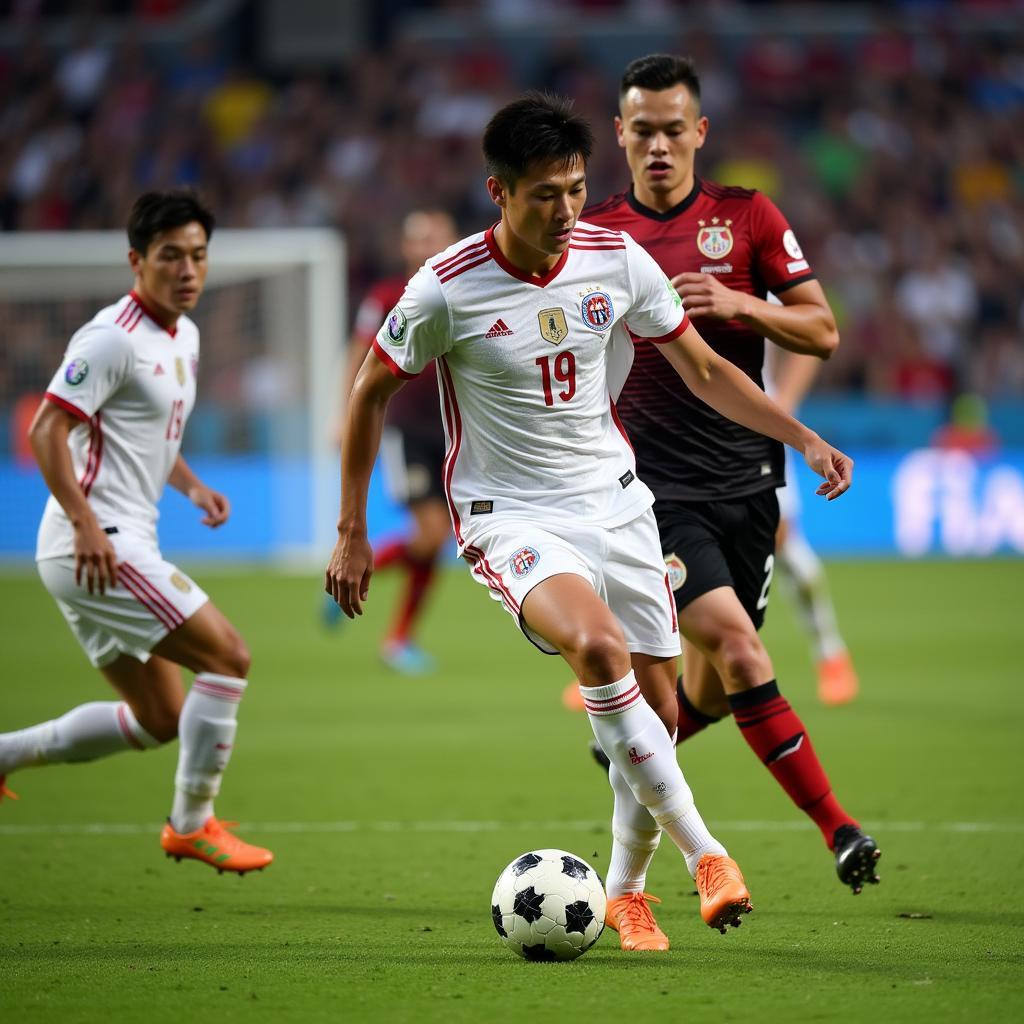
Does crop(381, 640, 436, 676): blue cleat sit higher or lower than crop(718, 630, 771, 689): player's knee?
lower

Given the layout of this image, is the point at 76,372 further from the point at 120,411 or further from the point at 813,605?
the point at 813,605

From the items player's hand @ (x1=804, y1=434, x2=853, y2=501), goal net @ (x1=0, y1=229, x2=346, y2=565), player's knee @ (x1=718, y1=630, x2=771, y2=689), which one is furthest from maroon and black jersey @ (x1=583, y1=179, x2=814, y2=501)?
goal net @ (x1=0, y1=229, x2=346, y2=565)

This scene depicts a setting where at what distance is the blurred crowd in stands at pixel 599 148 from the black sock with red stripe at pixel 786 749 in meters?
14.5

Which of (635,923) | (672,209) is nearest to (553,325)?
(672,209)

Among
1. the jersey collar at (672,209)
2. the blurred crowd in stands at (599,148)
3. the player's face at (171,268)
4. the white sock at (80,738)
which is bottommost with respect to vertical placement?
the white sock at (80,738)

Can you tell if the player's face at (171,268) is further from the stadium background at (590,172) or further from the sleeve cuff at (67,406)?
the stadium background at (590,172)

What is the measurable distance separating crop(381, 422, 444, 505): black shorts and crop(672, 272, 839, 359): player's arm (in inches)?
241

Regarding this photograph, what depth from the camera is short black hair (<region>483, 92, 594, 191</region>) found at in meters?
4.48

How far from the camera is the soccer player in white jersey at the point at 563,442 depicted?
177 inches

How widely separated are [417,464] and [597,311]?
6.87 meters

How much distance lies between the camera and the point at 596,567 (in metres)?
4.70

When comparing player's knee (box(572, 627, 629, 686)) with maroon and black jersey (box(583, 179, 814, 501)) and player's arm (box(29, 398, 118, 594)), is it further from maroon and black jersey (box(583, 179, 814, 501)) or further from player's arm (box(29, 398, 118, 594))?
player's arm (box(29, 398, 118, 594))

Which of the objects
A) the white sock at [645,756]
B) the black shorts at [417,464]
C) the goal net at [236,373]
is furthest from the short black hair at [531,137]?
the goal net at [236,373]

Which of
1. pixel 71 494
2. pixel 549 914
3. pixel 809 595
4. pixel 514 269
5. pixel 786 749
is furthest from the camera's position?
pixel 809 595
